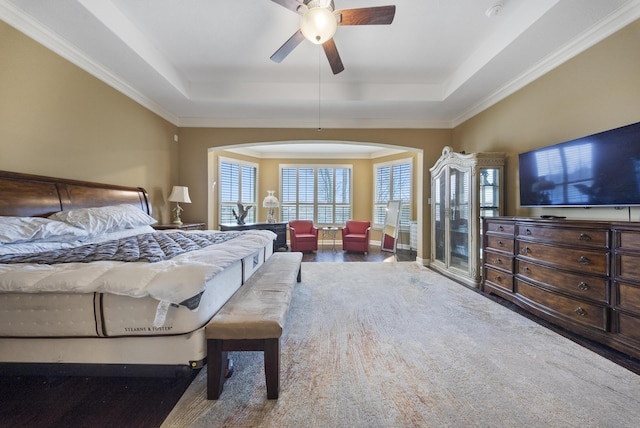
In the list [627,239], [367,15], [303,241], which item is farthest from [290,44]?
[303,241]

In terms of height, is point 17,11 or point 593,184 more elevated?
point 17,11

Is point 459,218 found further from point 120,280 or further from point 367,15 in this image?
point 120,280

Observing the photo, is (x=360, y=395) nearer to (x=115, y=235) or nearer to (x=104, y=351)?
(x=104, y=351)

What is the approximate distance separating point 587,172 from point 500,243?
3.34ft

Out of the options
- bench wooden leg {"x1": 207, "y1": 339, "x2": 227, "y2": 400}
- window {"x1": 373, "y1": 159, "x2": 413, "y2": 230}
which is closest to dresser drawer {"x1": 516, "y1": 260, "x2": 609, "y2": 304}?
bench wooden leg {"x1": 207, "y1": 339, "x2": 227, "y2": 400}

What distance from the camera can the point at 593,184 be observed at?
2.14 meters

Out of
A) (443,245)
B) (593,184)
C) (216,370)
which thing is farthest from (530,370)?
(443,245)

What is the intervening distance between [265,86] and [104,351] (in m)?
3.63

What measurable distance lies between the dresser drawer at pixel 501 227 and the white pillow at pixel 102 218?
4.06 m

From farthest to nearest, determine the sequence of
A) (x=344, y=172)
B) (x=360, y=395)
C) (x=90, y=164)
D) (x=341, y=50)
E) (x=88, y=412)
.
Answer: (x=344, y=172) < (x=341, y=50) < (x=90, y=164) < (x=360, y=395) < (x=88, y=412)

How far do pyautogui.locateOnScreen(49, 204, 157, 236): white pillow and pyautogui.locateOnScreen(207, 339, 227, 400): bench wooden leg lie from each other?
1.79 meters

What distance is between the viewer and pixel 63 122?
100.0 inches

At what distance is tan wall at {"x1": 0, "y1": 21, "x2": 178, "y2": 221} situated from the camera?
84.5 inches

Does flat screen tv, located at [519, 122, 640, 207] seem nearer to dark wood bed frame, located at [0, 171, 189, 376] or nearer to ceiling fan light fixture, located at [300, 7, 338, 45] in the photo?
ceiling fan light fixture, located at [300, 7, 338, 45]
